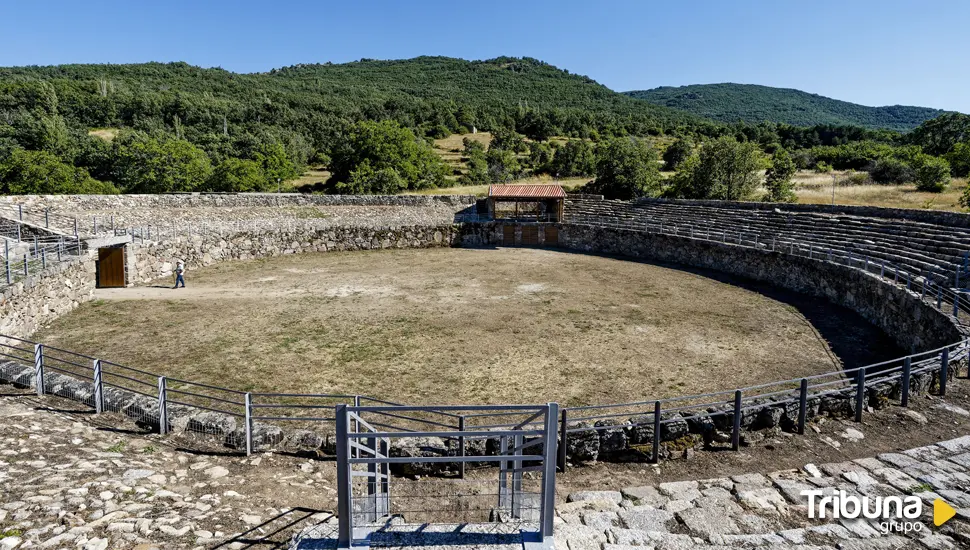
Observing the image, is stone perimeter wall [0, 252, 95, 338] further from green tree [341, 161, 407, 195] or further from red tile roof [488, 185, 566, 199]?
green tree [341, 161, 407, 195]

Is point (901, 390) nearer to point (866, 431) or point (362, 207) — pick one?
point (866, 431)

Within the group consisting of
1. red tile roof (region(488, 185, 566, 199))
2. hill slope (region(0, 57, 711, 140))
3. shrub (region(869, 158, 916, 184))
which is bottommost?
red tile roof (region(488, 185, 566, 199))

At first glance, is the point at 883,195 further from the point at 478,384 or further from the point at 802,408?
the point at 478,384

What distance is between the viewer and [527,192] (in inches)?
1560

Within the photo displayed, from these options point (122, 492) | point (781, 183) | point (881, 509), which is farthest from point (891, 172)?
point (122, 492)

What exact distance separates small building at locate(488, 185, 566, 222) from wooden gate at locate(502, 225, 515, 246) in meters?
0.91

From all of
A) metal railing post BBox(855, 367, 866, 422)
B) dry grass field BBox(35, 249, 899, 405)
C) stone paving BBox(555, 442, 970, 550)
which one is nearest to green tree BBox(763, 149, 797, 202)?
dry grass field BBox(35, 249, 899, 405)

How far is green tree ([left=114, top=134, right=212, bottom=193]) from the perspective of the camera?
144 ft

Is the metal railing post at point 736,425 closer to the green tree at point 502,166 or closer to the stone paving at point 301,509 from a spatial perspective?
the stone paving at point 301,509

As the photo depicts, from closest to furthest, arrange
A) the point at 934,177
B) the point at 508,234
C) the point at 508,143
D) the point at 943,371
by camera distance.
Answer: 1. the point at 943,371
2. the point at 508,234
3. the point at 934,177
4. the point at 508,143

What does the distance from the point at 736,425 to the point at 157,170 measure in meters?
47.8

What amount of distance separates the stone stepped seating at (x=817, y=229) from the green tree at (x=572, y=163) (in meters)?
22.7

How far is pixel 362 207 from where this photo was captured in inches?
1580

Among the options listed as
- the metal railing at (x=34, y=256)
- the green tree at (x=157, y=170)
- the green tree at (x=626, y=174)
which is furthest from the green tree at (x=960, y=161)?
the green tree at (x=157, y=170)
